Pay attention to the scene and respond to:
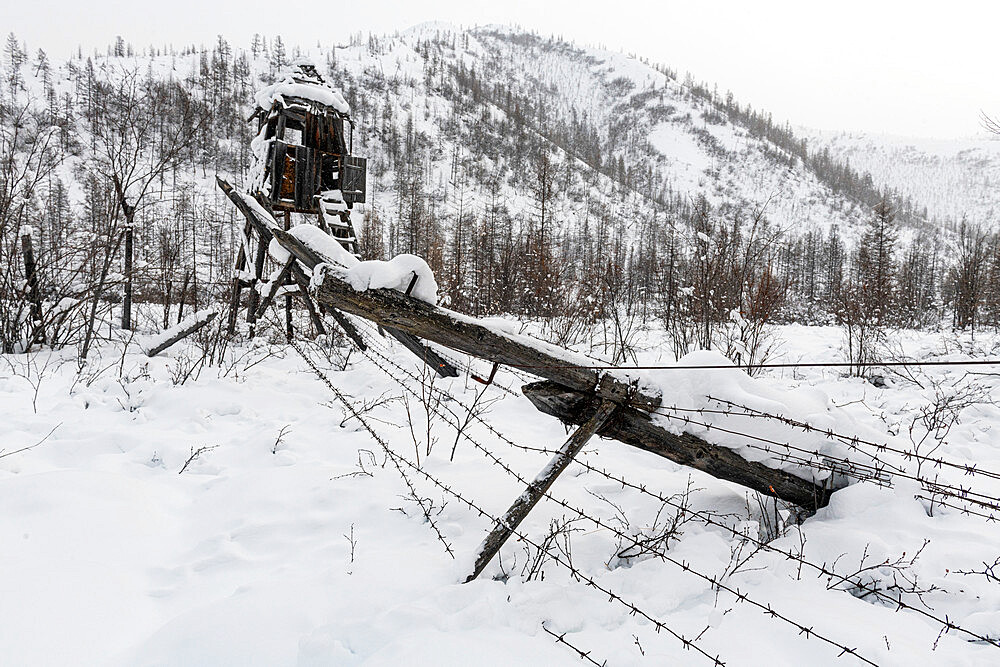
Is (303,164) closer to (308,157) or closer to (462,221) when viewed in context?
(308,157)

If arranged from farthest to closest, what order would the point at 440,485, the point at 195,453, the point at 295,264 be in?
the point at 295,264
the point at 195,453
the point at 440,485

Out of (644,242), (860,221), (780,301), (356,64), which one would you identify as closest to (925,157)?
(860,221)

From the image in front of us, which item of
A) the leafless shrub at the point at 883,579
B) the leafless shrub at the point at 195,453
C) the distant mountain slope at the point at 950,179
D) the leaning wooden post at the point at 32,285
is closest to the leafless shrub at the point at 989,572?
the leafless shrub at the point at 883,579

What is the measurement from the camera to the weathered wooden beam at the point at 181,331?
675 cm

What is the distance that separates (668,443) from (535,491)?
84cm

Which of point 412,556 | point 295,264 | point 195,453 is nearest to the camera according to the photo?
point 412,556

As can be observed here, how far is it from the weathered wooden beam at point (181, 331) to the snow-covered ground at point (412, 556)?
7.31ft

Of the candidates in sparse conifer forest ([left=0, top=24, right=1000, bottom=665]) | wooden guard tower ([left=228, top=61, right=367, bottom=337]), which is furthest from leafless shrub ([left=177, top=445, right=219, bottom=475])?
wooden guard tower ([left=228, top=61, right=367, bottom=337])

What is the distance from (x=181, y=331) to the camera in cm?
679

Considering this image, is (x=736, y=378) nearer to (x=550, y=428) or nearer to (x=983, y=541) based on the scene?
(x=983, y=541)

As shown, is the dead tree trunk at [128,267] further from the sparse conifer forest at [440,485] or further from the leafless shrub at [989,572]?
the leafless shrub at [989,572]

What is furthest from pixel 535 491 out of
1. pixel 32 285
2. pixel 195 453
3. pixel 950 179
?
pixel 950 179

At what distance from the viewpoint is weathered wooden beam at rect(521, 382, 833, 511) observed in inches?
104

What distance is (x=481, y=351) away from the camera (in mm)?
2656
